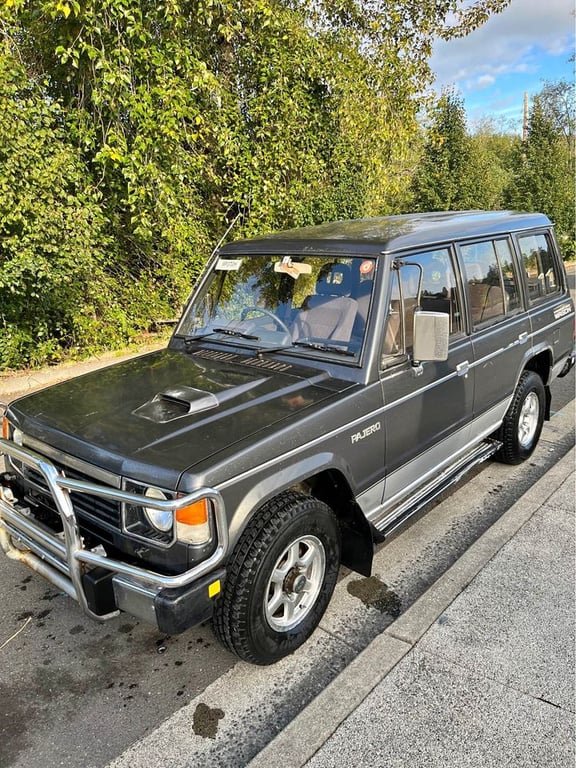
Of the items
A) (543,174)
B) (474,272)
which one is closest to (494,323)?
(474,272)

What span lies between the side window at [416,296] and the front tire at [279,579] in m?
1.04

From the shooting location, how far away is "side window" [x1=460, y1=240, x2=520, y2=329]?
12.4 ft

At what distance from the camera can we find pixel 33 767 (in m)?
2.16

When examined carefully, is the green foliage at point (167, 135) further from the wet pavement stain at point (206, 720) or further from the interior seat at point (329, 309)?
the wet pavement stain at point (206, 720)

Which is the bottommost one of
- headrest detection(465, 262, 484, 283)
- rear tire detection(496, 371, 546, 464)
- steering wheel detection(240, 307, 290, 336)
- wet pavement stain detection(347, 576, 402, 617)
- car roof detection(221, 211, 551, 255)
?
wet pavement stain detection(347, 576, 402, 617)

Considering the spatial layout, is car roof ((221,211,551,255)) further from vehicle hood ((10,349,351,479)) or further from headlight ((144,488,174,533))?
headlight ((144,488,174,533))

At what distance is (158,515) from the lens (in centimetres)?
225

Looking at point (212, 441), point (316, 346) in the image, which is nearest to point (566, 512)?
point (316, 346)

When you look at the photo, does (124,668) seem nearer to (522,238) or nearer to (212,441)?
(212,441)

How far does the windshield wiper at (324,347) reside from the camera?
298 cm

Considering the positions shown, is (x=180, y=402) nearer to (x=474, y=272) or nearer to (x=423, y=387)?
(x=423, y=387)

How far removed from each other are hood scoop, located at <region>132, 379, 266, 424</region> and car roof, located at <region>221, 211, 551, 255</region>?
41.9 inches

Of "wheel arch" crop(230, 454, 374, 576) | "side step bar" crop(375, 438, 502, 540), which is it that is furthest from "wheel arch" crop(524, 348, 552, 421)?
"wheel arch" crop(230, 454, 374, 576)

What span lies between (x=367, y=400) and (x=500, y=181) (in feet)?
72.7
